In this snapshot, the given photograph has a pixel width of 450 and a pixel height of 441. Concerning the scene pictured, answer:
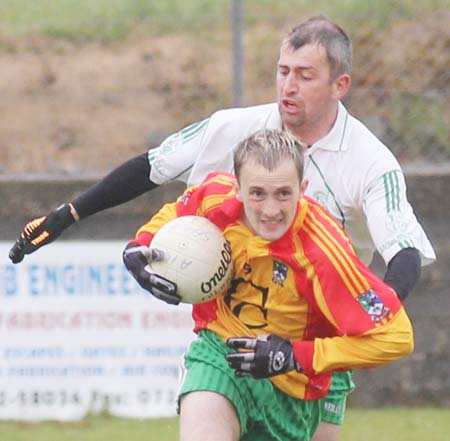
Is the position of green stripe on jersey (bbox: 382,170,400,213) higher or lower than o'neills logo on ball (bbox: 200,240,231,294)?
higher

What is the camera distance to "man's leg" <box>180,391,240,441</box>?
431cm

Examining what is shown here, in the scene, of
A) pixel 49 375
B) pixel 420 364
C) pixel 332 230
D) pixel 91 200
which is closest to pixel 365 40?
pixel 420 364

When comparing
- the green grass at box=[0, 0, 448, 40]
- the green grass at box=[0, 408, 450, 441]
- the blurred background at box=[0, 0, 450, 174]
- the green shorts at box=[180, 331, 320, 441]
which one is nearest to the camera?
the green shorts at box=[180, 331, 320, 441]

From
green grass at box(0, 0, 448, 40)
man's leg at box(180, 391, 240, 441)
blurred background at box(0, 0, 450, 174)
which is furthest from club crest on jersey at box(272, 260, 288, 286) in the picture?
green grass at box(0, 0, 448, 40)

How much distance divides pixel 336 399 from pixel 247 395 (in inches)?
25.1

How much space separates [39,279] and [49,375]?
56cm

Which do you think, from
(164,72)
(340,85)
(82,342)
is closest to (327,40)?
(340,85)

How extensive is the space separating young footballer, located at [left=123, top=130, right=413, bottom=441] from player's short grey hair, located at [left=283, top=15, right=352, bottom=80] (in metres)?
0.62

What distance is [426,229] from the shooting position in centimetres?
827

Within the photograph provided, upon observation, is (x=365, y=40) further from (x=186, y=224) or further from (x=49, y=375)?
(x=186, y=224)

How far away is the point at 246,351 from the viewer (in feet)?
14.1

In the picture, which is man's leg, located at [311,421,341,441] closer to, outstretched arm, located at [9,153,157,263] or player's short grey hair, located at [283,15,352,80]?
outstretched arm, located at [9,153,157,263]

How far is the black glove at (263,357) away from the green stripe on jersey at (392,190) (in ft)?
2.45

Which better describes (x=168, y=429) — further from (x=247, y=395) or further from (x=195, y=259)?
(x=195, y=259)
